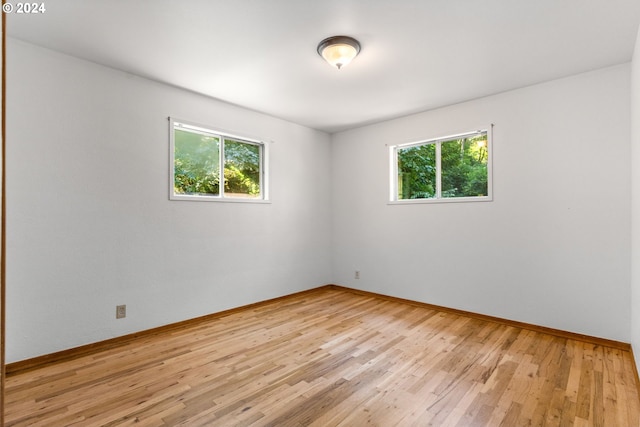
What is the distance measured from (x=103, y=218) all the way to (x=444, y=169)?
3.86 meters

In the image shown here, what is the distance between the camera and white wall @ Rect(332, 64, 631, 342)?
280 cm

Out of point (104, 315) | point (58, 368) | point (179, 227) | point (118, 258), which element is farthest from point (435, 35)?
point (58, 368)

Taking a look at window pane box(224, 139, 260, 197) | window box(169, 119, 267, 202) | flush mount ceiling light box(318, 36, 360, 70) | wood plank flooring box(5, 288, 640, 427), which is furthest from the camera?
window pane box(224, 139, 260, 197)

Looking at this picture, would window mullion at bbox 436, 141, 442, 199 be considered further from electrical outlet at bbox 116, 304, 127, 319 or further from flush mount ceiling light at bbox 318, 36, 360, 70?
electrical outlet at bbox 116, 304, 127, 319

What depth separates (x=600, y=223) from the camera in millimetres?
2850

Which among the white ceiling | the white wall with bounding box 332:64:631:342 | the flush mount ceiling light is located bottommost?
the white wall with bounding box 332:64:631:342

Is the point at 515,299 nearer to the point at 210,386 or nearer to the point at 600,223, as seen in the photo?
the point at 600,223

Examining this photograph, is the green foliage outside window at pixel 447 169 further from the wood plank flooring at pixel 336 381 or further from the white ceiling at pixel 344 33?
the wood plank flooring at pixel 336 381

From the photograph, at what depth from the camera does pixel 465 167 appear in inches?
149

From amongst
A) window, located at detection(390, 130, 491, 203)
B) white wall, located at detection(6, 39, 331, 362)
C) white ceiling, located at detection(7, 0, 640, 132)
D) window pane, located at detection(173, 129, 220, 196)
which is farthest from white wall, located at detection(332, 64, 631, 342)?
window pane, located at detection(173, 129, 220, 196)

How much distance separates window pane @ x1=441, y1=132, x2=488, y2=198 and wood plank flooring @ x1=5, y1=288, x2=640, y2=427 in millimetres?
1613

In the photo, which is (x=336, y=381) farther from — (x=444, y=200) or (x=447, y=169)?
(x=447, y=169)

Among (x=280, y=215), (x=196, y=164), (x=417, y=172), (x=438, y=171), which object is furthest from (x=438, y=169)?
(x=196, y=164)

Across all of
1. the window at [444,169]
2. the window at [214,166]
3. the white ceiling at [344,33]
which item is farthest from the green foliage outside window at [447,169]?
the window at [214,166]
